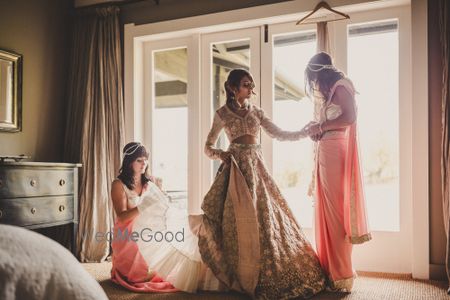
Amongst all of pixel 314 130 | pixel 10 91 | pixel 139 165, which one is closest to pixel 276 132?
pixel 314 130

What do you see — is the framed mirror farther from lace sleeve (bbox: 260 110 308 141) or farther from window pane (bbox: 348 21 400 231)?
window pane (bbox: 348 21 400 231)

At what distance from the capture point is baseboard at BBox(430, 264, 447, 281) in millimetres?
2725

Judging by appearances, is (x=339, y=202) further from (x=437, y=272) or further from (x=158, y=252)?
(x=158, y=252)

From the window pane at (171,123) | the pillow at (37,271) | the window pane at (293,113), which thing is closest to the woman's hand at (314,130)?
the window pane at (293,113)

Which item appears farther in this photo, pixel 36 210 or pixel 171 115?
pixel 171 115

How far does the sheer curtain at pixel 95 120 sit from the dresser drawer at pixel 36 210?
0.33 m

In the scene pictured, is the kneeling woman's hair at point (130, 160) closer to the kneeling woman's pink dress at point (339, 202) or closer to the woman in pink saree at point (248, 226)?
the woman in pink saree at point (248, 226)

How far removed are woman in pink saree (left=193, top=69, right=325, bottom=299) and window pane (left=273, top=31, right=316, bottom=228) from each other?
577 mm

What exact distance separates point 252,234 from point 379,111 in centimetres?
146

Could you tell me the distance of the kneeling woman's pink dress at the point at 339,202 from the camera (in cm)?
239

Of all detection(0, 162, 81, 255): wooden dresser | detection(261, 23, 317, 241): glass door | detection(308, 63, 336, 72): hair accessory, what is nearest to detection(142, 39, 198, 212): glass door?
detection(261, 23, 317, 241): glass door

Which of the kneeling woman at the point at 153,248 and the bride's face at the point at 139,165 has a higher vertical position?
the bride's face at the point at 139,165

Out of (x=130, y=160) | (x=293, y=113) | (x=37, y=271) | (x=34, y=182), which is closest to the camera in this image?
(x=37, y=271)

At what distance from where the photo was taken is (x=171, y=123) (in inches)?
147
